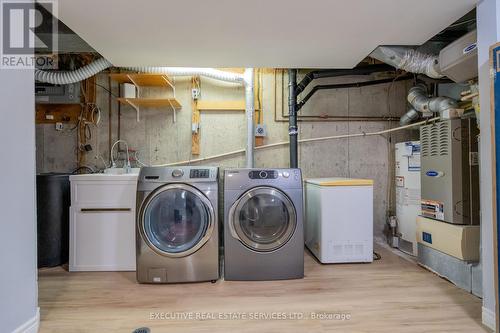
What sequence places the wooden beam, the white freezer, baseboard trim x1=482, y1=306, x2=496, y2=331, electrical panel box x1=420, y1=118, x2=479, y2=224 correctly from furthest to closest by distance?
1. the wooden beam
2. the white freezer
3. electrical panel box x1=420, y1=118, x2=479, y2=224
4. baseboard trim x1=482, y1=306, x2=496, y2=331

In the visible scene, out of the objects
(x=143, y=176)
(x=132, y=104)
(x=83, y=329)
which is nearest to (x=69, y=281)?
(x=83, y=329)

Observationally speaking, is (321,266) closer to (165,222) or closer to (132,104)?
(165,222)

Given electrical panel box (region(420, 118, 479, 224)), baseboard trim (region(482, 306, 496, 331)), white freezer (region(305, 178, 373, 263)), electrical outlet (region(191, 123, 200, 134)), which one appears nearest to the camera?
baseboard trim (region(482, 306, 496, 331))

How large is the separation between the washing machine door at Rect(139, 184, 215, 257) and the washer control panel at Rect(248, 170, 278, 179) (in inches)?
17.3

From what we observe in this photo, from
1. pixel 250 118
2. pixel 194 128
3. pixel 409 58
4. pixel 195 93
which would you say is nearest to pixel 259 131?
pixel 250 118

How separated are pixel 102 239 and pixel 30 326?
945 mm

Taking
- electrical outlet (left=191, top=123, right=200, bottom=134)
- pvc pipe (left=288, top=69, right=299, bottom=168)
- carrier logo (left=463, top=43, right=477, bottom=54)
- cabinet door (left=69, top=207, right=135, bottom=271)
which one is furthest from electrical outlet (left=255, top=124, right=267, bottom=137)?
carrier logo (left=463, top=43, right=477, bottom=54)

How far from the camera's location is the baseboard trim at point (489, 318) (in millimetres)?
1549

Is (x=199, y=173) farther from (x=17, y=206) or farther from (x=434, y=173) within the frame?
(x=434, y=173)

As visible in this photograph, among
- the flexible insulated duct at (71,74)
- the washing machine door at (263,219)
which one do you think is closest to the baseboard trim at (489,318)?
the washing machine door at (263,219)

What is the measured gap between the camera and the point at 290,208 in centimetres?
221

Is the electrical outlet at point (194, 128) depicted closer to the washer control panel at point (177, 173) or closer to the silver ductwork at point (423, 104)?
the washer control panel at point (177, 173)

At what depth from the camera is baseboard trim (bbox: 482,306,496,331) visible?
1549 millimetres

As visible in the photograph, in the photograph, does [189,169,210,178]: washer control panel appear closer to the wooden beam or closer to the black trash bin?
the black trash bin
